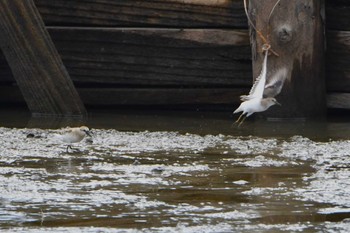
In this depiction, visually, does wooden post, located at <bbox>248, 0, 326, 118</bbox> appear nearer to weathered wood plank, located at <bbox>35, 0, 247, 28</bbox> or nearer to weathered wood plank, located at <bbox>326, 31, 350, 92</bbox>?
weathered wood plank, located at <bbox>326, 31, 350, 92</bbox>

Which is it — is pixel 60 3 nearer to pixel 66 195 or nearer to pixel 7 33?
pixel 7 33

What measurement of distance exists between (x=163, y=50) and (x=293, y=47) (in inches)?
46.0

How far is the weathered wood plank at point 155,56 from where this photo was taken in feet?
26.8

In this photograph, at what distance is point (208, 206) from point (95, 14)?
4119mm

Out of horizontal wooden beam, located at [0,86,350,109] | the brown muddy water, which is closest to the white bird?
the brown muddy water

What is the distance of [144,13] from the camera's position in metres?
8.27

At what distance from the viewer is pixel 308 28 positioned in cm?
764

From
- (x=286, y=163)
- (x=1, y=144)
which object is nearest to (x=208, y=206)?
(x=286, y=163)

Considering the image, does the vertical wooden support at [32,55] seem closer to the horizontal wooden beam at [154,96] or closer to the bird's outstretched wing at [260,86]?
the horizontal wooden beam at [154,96]

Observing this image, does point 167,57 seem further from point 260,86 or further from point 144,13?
point 260,86

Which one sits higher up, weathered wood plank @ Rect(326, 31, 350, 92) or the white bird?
weathered wood plank @ Rect(326, 31, 350, 92)

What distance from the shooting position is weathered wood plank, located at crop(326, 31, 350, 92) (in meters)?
7.96

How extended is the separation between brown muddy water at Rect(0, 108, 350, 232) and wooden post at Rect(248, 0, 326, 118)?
0.78 ft

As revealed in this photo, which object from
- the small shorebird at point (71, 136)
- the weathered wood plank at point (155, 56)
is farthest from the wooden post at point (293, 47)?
the small shorebird at point (71, 136)
